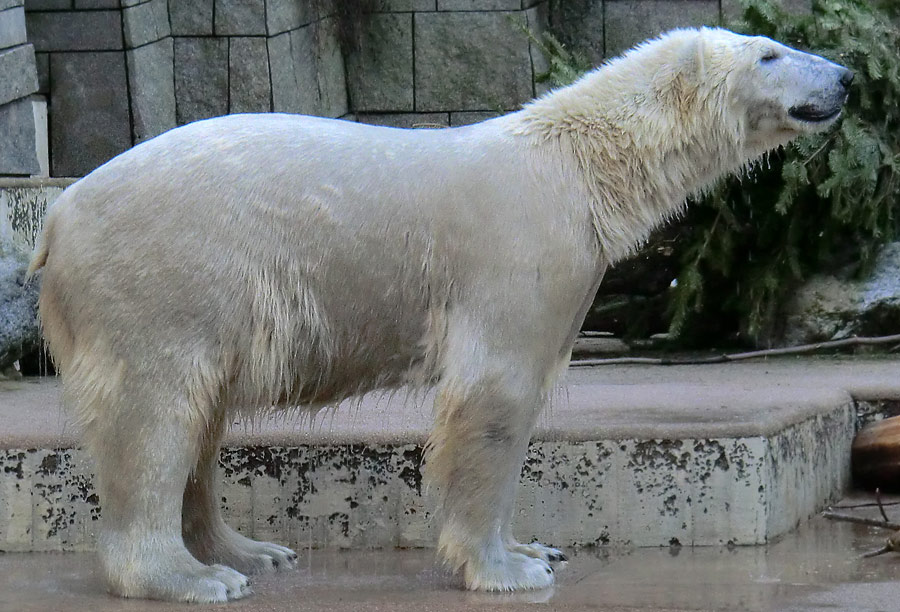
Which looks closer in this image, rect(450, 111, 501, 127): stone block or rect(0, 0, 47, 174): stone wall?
rect(0, 0, 47, 174): stone wall

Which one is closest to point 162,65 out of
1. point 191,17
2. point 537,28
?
point 191,17

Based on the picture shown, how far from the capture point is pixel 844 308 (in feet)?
20.4

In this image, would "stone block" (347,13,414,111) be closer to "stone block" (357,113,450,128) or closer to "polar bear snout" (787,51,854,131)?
"stone block" (357,113,450,128)

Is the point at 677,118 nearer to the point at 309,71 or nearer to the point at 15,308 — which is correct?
the point at 15,308

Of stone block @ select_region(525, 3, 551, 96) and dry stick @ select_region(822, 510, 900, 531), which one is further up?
stone block @ select_region(525, 3, 551, 96)

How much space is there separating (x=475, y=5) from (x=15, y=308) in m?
4.78

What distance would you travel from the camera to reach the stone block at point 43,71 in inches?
314

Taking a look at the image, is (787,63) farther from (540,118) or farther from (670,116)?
(540,118)

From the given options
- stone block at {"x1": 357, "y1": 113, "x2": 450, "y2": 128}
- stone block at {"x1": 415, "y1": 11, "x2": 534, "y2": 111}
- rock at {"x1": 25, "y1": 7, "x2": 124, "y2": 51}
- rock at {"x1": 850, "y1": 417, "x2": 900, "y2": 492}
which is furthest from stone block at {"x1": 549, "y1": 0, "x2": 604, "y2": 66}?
rock at {"x1": 850, "y1": 417, "x2": 900, "y2": 492}

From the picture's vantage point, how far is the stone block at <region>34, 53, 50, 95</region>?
7977 mm

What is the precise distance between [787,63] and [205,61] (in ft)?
18.4

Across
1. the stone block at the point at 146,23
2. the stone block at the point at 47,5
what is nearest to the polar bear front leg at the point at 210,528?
the stone block at the point at 146,23

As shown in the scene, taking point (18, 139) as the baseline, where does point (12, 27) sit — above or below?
above

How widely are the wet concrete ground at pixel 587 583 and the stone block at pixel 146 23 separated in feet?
15.1
